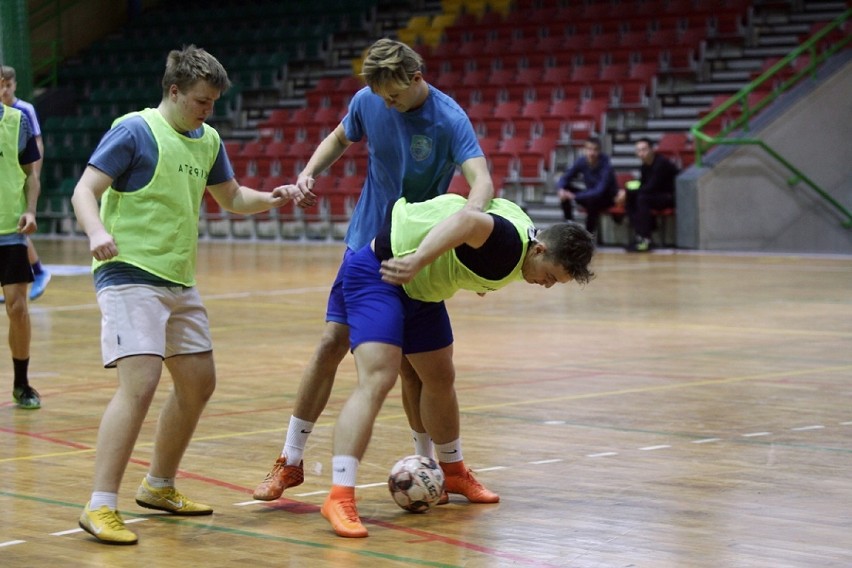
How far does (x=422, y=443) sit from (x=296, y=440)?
1.85 ft

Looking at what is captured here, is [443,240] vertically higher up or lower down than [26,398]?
higher up

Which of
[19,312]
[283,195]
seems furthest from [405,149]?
[19,312]

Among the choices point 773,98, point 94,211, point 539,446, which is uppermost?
point 773,98

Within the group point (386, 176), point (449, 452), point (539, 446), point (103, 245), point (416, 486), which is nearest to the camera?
point (103, 245)

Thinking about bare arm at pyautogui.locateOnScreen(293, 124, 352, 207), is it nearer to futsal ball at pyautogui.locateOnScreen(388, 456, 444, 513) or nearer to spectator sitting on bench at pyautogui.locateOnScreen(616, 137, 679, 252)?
futsal ball at pyautogui.locateOnScreen(388, 456, 444, 513)

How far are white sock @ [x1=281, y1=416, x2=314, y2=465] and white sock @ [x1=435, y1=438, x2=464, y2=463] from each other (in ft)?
1.73

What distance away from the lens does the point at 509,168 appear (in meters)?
23.7

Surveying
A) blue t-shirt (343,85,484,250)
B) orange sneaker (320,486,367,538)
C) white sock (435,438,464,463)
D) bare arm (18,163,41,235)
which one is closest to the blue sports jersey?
blue t-shirt (343,85,484,250)

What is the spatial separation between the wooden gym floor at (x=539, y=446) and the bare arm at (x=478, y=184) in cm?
117

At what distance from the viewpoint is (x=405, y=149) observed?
18.9 feet

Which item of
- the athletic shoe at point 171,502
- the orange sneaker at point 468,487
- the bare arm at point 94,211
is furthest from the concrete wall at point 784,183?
the bare arm at point 94,211

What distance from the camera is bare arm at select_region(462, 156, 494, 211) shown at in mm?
5328

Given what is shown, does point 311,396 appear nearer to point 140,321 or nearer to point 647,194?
point 140,321

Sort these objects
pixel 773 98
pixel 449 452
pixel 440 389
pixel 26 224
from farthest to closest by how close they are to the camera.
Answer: pixel 773 98, pixel 26 224, pixel 449 452, pixel 440 389
